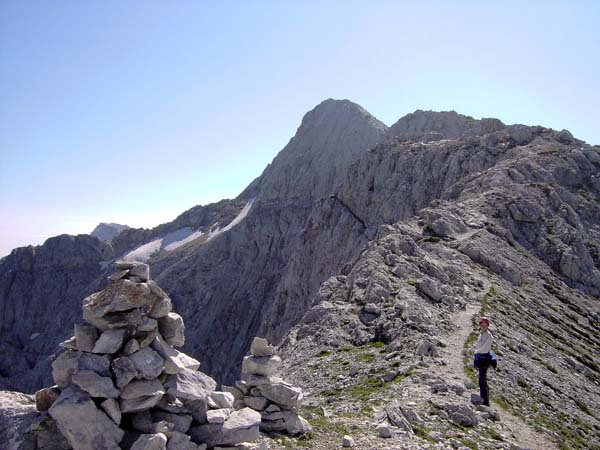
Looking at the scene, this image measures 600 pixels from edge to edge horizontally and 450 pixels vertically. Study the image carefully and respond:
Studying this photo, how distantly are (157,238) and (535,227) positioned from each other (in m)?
158

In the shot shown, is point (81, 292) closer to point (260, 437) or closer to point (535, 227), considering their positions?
point (535, 227)

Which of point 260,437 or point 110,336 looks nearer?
point 110,336

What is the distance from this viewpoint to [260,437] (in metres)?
12.0

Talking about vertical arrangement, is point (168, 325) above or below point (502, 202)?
below

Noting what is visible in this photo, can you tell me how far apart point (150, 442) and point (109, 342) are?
2.49 meters

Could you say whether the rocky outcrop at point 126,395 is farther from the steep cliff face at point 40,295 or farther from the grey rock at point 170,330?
the steep cliff face at point 40,295

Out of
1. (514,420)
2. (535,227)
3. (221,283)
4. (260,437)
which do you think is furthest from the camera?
(221,283)

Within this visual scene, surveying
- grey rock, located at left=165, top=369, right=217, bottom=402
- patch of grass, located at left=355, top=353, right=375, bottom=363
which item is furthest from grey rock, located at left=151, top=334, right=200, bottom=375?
patch of grass, located at left=355, top=353, right=375, bottom=363

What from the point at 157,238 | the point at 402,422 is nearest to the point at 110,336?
the point at 402,422

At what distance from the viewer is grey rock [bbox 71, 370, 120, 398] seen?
1007cm

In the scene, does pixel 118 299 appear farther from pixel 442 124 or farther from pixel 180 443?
pixel 442 124

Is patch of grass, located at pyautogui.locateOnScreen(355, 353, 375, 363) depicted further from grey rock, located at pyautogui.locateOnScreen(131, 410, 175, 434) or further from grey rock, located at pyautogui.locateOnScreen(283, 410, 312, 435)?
grey rock, located at pyautogui.locateOnScreen(131, 410, 175, 434)

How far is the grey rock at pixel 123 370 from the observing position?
10406 millimetres

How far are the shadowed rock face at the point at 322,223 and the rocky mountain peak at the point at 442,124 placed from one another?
0.34 m
